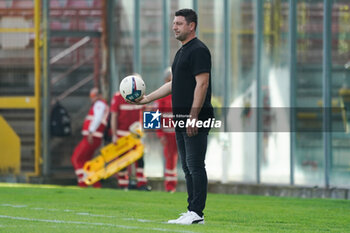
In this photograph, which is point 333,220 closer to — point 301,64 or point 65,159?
point 301,64

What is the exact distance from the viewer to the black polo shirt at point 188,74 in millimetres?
8102

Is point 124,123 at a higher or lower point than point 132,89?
lower

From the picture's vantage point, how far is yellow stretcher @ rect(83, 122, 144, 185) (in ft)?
52.7

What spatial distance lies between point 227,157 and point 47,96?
12.3ft

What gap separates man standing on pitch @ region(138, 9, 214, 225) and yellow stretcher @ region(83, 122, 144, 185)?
768 cm

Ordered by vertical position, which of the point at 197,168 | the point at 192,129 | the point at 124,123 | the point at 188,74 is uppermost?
the point at 188,74

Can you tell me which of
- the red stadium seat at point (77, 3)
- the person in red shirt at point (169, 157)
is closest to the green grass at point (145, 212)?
the person in red shirt at point (169, 157)

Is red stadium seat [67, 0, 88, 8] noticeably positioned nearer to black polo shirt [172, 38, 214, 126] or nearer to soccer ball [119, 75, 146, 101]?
soccer ball [119, 75, 146, 101]

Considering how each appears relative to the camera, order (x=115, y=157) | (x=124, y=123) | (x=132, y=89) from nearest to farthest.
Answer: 1. (x=132, y=89)
2. (x=124, y=123)
3. (x=115, y=157)

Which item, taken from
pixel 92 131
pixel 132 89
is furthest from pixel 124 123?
pixel 132 89

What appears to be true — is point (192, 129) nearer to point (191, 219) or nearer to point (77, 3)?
point (191, 219)

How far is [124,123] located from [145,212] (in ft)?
20.8

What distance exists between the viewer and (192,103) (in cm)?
818

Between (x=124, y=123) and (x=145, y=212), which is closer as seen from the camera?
(x=145, y=212)
